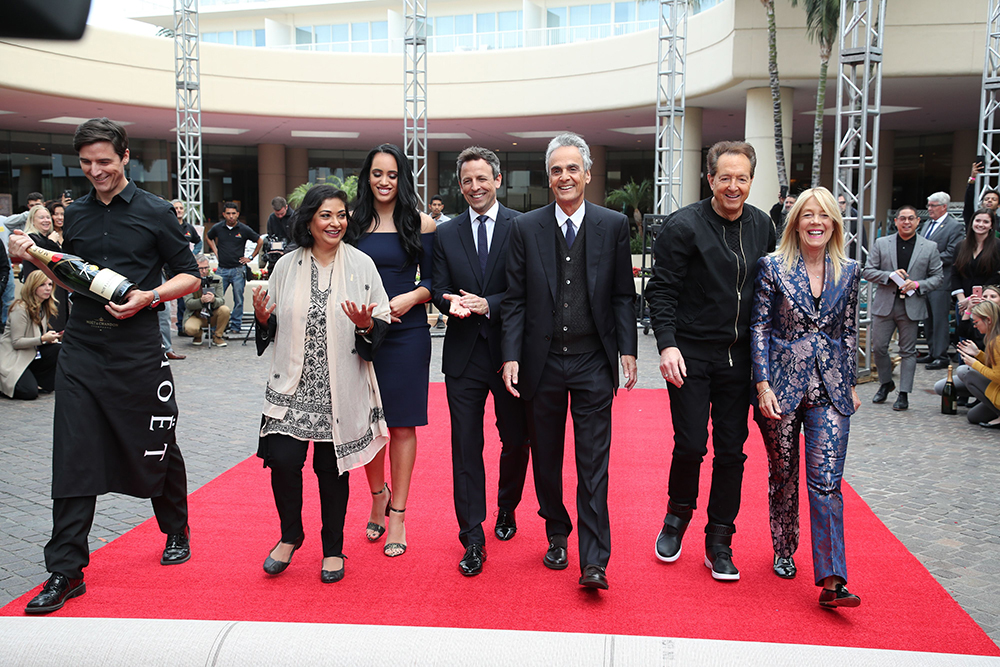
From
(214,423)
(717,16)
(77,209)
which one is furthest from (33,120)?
(77,209)

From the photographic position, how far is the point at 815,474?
355 cm

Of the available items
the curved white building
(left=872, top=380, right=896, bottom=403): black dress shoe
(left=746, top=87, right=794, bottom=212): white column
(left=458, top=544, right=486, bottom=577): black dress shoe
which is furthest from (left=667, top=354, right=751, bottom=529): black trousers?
(left=746, top=87, right=794, bottom=212): white column

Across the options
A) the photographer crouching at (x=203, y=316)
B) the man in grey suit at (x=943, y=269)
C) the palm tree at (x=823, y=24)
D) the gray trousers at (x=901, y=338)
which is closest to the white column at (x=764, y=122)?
the palm tree at (x=823, y=24)

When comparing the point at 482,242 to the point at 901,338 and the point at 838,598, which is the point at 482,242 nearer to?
the point at 838,598

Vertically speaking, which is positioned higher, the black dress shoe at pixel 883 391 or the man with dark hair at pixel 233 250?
the man with dark hair at pixel 233 250

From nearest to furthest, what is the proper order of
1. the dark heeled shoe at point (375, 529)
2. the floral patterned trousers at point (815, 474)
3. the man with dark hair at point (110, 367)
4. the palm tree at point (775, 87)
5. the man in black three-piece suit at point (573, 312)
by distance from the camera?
the floral patterned trousers at point (815, 474), the man with dark hair at point (110, 367), the man in black three-piece suit at point (573, 312), the dark heeled shoe at point (375, 529), the palm tree at point (775, 87)

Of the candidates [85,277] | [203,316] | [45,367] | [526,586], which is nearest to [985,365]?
[526,586]

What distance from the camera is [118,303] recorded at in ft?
11.8

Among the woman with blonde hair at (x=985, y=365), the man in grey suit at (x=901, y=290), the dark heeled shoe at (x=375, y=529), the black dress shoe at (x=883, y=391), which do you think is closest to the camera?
the dark heeled shoe at (x=375, y=529)

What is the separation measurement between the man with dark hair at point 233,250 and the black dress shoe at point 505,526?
32.5 ft

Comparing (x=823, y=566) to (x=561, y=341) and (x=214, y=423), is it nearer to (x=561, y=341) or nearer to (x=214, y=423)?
(x=561, y=341)

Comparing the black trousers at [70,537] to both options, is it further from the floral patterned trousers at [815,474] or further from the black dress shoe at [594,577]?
the floral patterned trousers at [815,474]

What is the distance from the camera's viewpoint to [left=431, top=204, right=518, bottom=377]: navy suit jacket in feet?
13.4

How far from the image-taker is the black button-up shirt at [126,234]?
12.3 feet
